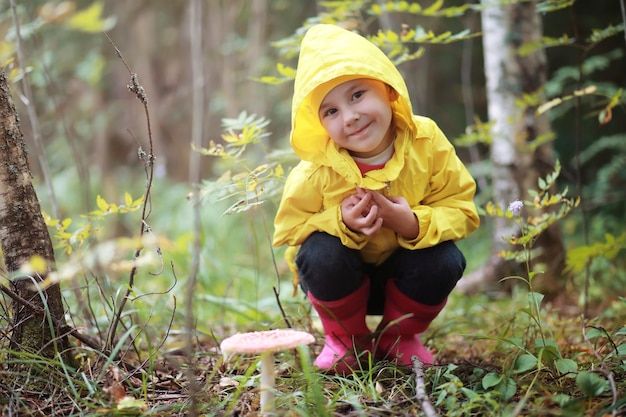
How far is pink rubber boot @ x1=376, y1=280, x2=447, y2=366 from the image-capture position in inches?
79.3

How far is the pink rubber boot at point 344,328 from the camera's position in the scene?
2.01 m

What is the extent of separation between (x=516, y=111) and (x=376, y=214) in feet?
5.69

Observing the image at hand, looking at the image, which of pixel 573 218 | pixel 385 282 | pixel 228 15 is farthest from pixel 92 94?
pixel 385 282

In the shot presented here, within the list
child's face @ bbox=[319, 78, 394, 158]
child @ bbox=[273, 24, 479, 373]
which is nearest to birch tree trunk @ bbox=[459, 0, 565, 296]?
child @ bbox=[273, 24, 479, 373]

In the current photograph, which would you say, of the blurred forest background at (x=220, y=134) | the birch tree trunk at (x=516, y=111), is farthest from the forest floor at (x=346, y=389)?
the birch tree trunk at (x=516, y=111)

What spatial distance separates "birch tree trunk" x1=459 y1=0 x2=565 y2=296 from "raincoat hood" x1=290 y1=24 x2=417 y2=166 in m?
1.35

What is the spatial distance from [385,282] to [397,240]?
204 millimetres

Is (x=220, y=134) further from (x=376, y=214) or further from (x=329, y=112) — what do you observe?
(x=376, y=214)

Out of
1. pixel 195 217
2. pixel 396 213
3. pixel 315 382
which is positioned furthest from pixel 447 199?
pixel 195 217

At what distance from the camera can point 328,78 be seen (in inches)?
71.3

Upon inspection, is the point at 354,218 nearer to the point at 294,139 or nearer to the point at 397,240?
the point at 397,240

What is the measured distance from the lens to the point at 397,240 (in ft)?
6.69

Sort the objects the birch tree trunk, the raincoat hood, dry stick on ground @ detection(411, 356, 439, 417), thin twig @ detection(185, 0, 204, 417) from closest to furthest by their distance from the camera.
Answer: thin twig @ detection(185, 0, 204, 417) → dry stick on ground @ detection(411, 356, 439, 417) → the raincoat hood → the birch tree trunk

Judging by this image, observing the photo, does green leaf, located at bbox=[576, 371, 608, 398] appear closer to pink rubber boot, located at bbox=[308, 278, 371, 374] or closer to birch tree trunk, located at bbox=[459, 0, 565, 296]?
pink rubber boot, located at bbox=[308, 278, 371, 374]
